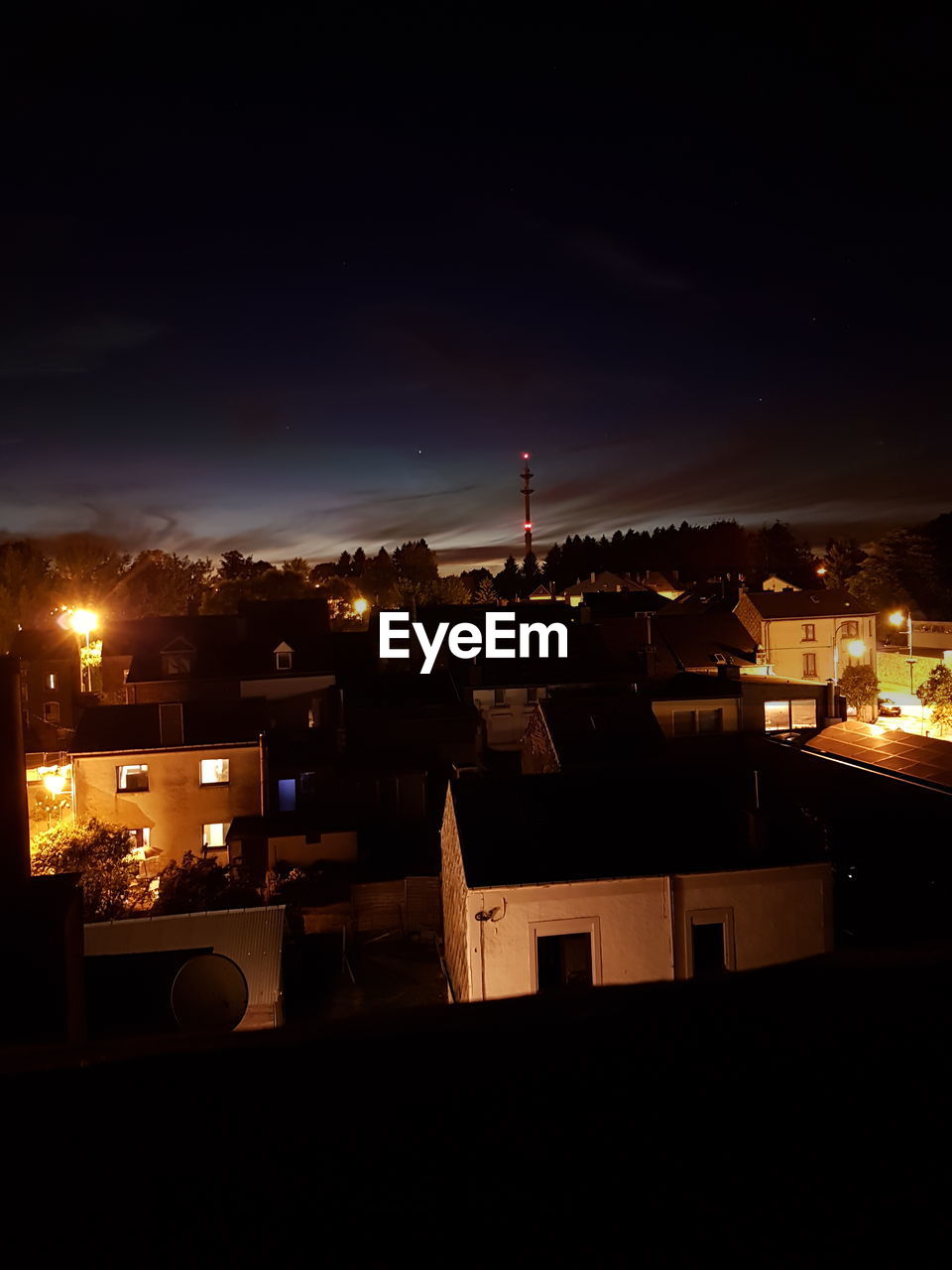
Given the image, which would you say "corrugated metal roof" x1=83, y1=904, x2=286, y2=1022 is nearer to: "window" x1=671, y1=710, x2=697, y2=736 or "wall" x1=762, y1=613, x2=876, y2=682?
"window" x1=671, y1=710, x2=697, y2=736

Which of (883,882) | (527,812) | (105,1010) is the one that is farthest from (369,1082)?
(883,882)

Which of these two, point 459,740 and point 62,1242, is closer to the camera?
point 62,1242

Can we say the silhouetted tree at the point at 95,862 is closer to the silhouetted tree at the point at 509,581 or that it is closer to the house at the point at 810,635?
the house at the point at 810,635

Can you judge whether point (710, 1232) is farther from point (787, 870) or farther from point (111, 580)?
point (111, 580)

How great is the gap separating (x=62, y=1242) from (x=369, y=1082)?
627 mm

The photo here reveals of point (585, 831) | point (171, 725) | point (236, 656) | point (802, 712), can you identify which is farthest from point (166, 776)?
point (802, 712)

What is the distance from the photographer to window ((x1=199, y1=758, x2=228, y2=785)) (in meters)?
19.0

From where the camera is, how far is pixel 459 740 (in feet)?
83.5

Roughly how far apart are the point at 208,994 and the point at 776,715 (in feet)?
72.0

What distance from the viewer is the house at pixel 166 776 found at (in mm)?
18250

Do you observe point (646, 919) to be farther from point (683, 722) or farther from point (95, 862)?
point (683, 722)

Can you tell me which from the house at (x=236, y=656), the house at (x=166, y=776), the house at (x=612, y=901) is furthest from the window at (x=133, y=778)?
the house at (x=612, y=901)

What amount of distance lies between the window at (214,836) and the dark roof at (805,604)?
103ft

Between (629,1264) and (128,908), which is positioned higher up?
(629,1264)
